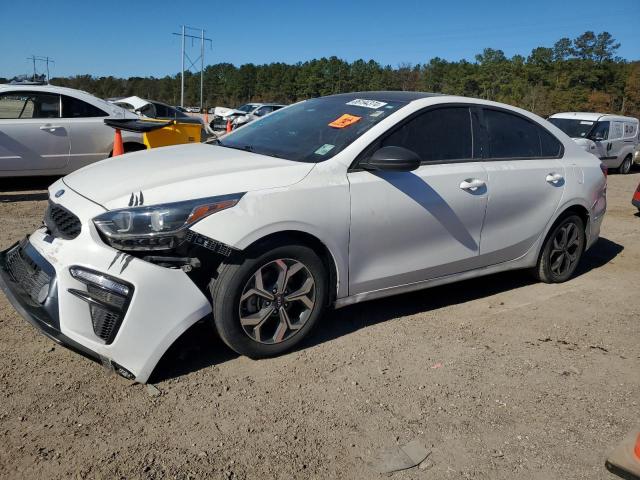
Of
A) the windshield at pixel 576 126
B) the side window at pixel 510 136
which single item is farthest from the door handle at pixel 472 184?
the windshield at pixel 576 126

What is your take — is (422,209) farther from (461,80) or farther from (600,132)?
(461,80)

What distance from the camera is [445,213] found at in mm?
4020

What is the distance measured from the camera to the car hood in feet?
9.98

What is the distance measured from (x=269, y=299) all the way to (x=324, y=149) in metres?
1.06

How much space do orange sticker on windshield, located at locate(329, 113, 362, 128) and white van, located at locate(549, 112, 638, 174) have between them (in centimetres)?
1261

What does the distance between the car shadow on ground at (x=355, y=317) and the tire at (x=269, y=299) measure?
0.51 ft

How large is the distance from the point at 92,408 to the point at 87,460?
0.41m

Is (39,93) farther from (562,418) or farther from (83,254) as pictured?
(562,418)

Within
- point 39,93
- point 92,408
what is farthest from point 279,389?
point 39,93

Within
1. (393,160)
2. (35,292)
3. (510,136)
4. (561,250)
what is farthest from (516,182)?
(35,292)

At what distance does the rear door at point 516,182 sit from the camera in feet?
14.5

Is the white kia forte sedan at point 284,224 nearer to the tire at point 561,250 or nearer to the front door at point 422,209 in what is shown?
the front door at point 422,209

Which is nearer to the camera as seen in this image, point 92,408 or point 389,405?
point 92,408

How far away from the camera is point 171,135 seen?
8.11m
